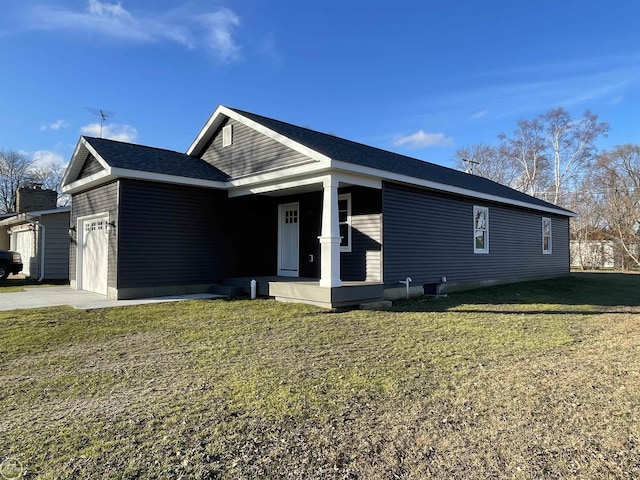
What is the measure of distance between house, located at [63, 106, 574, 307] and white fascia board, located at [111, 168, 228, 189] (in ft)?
0.08

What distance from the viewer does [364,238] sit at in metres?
10.0

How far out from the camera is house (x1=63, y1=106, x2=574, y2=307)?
9.23 m

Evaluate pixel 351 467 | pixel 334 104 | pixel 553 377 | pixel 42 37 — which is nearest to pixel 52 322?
pixel 351 467

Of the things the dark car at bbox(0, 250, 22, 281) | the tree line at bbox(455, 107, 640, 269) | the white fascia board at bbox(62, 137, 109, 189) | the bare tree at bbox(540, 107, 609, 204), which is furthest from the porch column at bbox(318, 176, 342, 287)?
the bare tree at bbox(540, 107, 609, 204)

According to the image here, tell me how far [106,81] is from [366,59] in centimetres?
1047

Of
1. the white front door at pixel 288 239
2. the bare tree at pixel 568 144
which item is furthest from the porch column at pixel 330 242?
the bare tree at pixel 568 144

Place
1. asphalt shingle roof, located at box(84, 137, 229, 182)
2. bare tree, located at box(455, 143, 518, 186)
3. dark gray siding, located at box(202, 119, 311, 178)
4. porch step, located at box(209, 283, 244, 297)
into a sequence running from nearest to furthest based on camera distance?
asphalt shingle roof, located at box(84, 137, 229, 182), dark gray siding, located at box(202, 119, 311, 178), porch step, located at box(209, 283, 244, 297), bare tree, located at box(455, 143, 518, 186)

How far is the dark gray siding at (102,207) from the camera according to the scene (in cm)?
966

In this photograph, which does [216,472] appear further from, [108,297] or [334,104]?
[334,104]

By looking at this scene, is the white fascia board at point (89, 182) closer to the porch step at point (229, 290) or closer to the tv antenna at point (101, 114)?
the tv antenna at point (101, 114)

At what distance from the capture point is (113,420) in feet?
10.1

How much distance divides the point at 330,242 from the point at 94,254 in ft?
23.1

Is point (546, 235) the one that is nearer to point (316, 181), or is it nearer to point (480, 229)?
point (480, 229)

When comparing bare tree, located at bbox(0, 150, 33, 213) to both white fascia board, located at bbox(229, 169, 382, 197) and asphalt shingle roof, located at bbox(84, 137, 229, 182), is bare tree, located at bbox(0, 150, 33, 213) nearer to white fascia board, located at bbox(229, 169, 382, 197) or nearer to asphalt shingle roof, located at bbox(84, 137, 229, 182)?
asphalt shingle roof, located at bbox(84, 137, 229, 182)
